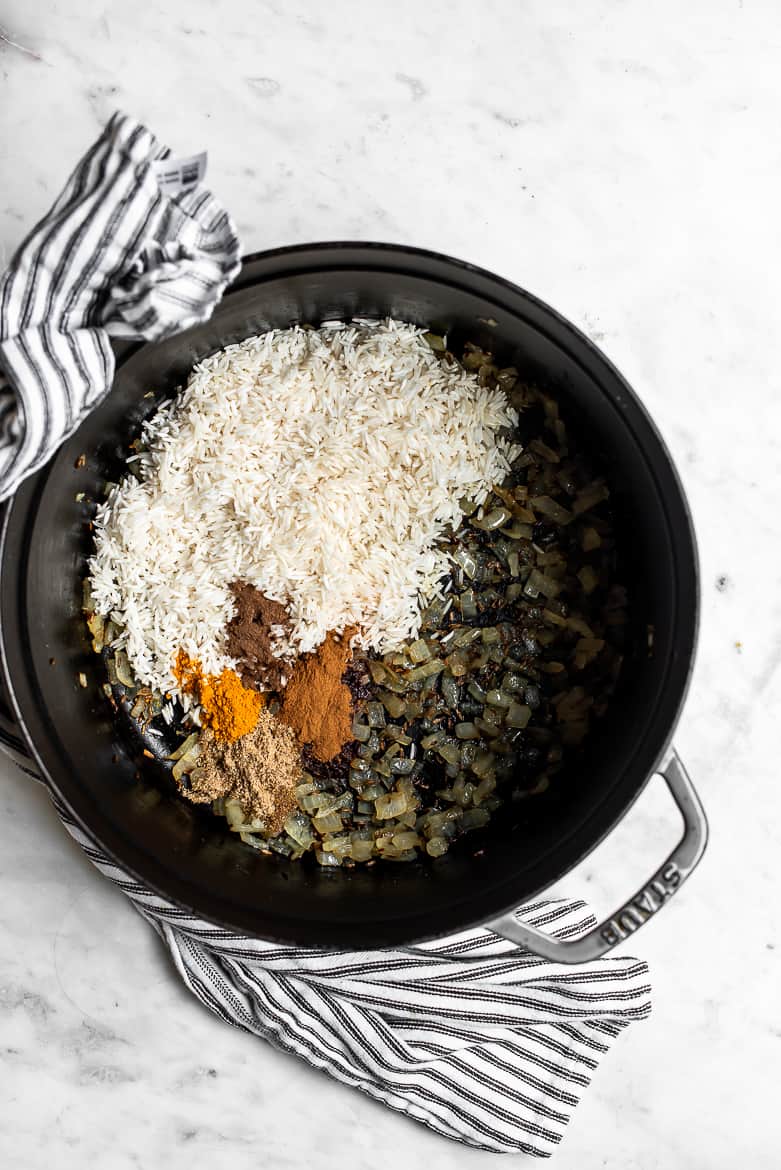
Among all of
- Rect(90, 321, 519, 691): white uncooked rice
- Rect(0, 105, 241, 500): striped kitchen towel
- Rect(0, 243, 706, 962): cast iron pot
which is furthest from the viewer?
Rect(90, 321, 519, 691): white uncooked rice

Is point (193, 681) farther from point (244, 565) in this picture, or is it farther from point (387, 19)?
point (387, 19)

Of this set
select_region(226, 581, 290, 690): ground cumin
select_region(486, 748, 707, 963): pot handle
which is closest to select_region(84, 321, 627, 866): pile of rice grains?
select_region(226, 581, 290, 690): ground cumin

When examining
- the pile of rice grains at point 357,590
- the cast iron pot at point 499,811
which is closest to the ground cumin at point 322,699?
the pile of rice grains at point 357,590

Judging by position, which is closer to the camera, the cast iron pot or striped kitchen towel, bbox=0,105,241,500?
striped kitchen towel, bbox=0,105,241,500

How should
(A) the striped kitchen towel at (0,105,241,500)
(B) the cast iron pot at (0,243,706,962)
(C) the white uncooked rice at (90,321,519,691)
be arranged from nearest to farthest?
(A) the striped kitchen towel at (0,105,241,500), (B) the cast iron pot at (0,243,706,962), (C) the white uncooked rice at (90,321,519,691)

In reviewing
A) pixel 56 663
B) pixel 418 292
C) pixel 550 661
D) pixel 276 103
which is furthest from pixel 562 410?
pixel 56 663

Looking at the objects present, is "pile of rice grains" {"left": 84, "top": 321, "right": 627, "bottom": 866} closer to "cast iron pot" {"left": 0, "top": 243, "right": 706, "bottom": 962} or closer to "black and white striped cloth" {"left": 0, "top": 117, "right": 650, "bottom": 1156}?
"cast iron pot" {"left": 0, "top": 243, "right": 706, "bottom": 962}

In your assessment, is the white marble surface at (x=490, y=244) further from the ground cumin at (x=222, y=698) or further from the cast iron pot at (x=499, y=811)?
the ground cumin at (x=222, y=698)

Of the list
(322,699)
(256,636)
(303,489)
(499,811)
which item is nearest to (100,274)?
(303,489)
